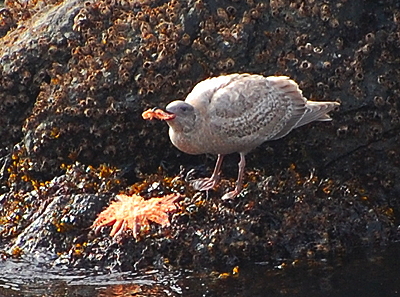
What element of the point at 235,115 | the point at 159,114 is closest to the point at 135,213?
the point at 159,114

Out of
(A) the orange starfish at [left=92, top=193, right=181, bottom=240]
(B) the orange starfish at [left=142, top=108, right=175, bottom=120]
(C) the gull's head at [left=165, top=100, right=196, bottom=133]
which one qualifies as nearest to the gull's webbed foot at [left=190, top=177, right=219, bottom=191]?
(A) the orange starfish at [left=92, top=193, right=181, bottom=240]

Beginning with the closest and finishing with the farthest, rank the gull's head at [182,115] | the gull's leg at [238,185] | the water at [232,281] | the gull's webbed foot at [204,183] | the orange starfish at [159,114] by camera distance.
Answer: the water at [232,281]
the orange starfish at [159,114]
the gull's head at [182,115]
the gull's leg at [238,185]
the gull's webbed foot at [204,183]

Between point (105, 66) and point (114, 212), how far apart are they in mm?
1685

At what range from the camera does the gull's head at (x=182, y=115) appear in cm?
729

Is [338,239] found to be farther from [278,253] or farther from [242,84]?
[242,84]

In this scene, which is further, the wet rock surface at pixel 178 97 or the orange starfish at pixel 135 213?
the wet rock surface at pixel 178 97

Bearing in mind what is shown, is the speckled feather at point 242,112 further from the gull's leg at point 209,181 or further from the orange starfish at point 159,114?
the gull's leg at point 209,181

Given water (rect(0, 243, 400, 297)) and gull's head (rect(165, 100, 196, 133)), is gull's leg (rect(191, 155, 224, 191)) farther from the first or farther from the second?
water (rect(0, 243, 400, 297))

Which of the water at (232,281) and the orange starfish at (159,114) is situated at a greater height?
the orange starfish at (159,114)

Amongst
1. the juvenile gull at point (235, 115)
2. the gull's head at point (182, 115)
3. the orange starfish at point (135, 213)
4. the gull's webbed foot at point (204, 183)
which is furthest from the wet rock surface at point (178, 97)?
the gull's head at point (182, 115)

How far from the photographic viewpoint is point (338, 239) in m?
7.30

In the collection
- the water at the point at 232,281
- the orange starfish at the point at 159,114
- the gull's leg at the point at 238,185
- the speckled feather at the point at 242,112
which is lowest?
the water at the point at 232,281

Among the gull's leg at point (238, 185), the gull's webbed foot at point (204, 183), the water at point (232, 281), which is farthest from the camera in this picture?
the gull's webbed foot at point (204, 183)

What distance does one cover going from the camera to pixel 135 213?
7312 millimetres
